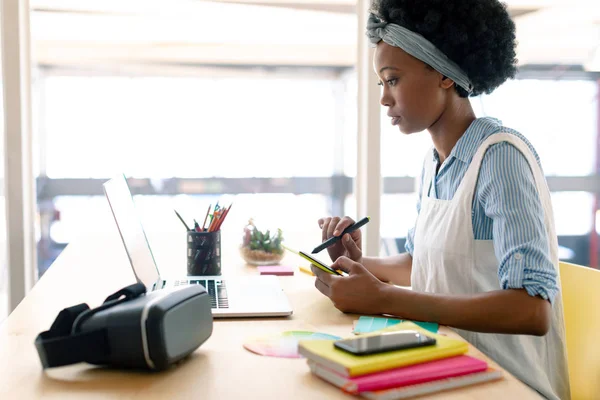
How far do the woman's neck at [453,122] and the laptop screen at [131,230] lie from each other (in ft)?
2.27

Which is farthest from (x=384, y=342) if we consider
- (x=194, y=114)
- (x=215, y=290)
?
(x=194, y=114)

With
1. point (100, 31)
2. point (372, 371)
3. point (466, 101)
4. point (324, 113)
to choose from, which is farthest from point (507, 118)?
point (372, 371)

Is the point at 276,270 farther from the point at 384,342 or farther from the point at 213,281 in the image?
the point at 384,342

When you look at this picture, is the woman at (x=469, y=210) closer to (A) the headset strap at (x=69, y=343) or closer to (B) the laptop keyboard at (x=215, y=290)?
(B) the laptop keyboard at (x=215, y=290)

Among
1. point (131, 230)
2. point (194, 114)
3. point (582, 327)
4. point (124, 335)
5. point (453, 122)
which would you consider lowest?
point (582, 327)

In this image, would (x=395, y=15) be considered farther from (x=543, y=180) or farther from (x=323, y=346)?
(x=323, y=346)

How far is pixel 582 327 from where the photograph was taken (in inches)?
53.2

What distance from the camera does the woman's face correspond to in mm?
1362

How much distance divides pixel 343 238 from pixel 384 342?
0.67m

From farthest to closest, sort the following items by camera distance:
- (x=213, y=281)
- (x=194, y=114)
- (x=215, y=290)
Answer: (x=194, y=114)
(x=213, y=281)
(x=215, y=290)

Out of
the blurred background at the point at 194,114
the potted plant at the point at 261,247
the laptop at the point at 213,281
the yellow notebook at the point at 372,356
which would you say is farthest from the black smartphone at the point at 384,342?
the blurred background at the point at 194,114

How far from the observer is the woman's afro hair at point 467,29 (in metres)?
1.33

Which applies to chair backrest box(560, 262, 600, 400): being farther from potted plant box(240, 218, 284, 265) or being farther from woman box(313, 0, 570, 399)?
potted plant box(240, 218, 284, 265)

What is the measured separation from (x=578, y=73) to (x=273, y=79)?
7.60 feet
